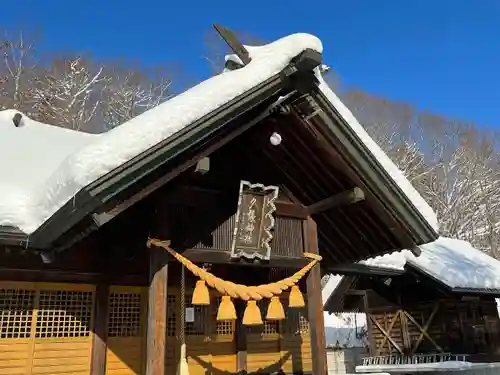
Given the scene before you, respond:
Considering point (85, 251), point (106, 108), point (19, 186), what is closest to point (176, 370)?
point (85, 251)

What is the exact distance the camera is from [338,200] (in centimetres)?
650

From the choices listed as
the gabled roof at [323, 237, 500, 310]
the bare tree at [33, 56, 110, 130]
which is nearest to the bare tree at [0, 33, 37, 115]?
the bare tree at [33, 56, 110, 130]

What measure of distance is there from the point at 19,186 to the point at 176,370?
3460 millimetres

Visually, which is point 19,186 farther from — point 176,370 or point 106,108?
point 106,108

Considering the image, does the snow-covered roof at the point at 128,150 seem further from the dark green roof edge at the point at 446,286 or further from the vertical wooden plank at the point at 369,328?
the vertical wooden plank at the point at 369,328

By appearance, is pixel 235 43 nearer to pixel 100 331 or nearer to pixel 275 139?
pixel 275 139

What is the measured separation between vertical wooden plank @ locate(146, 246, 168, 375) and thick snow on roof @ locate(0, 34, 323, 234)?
1318 mm

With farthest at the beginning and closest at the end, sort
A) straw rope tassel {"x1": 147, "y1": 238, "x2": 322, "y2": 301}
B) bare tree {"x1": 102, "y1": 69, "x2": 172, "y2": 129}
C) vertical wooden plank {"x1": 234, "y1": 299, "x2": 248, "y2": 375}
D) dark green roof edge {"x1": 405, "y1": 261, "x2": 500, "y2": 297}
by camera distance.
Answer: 1. bare tree {"x1": 102, "y1": 69, "x2": 172, "y2": 129}
2. dark green roof edge {"x1": 405, "y1": 261, "x2": 500, "y2": 297}
3. vertical wooden plank {"x1": 234, "y1": 299, "x2": 248, "y2": 375}
4. straw rope tassel {"x1": 147, "y1": 238, "x2": 322, "y2": 301}

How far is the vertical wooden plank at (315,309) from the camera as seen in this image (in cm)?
625

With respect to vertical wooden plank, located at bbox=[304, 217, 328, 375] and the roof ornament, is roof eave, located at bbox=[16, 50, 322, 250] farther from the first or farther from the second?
vertical wooden plank, located at bbox=[304, 217, 328, 375]

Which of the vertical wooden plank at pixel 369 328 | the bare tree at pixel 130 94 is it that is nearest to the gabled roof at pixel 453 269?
the vertical wooden plank at pixel 369 328

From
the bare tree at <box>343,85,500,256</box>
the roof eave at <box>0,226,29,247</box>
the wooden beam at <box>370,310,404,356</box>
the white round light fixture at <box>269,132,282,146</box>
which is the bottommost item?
the wooden beam at <box>370,310,404,356</box>

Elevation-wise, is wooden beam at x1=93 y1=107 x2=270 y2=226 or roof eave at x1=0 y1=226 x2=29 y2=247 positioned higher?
wooden beam at x1=93 y1=107 x2=270 y2=226

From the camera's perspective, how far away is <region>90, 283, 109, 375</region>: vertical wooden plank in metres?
6.19
